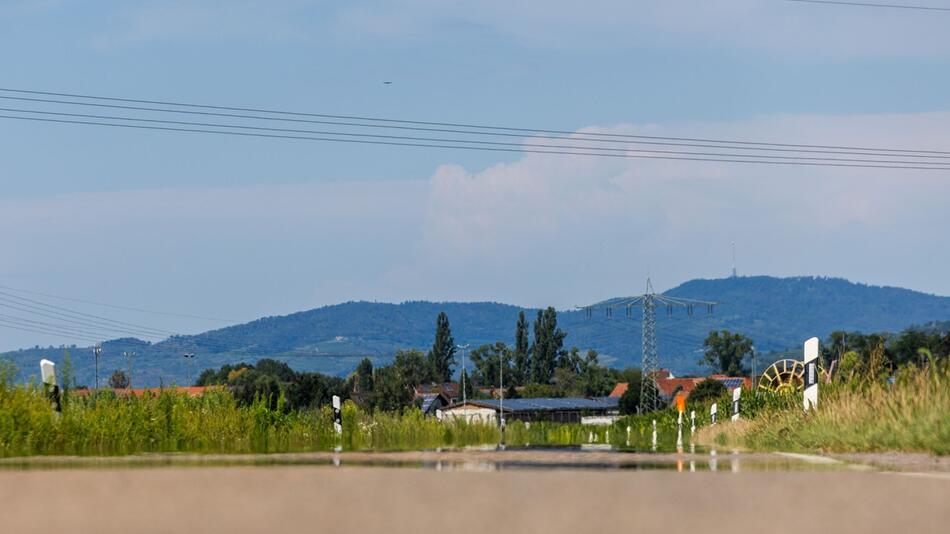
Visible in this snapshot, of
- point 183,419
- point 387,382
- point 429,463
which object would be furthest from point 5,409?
point 387,382

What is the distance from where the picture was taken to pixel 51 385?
20156 mm

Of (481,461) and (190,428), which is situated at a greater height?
(190,428)

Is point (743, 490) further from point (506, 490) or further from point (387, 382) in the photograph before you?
point (387, 382)

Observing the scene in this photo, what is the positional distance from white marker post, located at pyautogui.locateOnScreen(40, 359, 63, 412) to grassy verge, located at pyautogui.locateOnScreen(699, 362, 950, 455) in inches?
380

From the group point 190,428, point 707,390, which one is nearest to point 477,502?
point 190,428

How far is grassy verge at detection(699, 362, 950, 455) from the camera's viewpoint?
14953mm

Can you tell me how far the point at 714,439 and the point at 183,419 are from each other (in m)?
9.38

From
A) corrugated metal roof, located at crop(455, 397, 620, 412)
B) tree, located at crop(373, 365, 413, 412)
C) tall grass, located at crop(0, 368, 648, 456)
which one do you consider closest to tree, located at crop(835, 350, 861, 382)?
tall grass, located at crop(0, 368, 648, 456)

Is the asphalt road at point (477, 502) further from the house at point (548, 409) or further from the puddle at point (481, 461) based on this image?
the house at point (548, 409)

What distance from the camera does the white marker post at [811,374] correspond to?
21.3 m

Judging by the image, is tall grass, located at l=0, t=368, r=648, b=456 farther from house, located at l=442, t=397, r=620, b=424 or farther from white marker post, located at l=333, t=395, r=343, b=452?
house, located at l=442, t=397, r=620, b=424

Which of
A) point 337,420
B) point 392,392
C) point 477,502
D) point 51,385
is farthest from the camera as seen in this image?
point 392,392

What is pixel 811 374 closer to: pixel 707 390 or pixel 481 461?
pixel 481 461

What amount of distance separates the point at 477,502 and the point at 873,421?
898 cm
